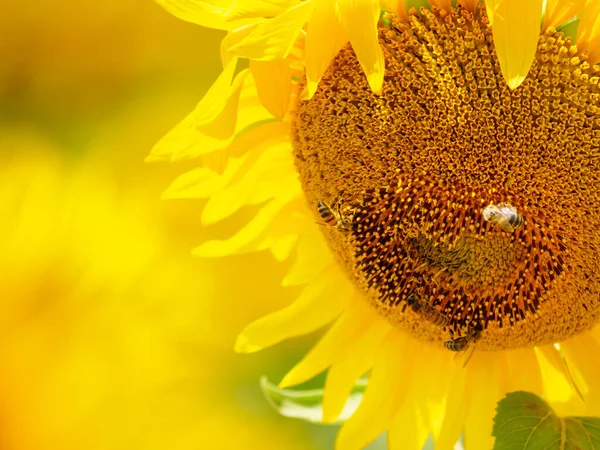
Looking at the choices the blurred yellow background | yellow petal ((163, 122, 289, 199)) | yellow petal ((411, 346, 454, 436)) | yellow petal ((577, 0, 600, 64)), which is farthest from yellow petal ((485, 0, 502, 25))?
the blurred yellow background

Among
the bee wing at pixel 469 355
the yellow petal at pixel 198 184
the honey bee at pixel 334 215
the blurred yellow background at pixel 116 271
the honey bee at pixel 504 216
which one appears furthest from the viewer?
the blurred yellow background at pixel 116 271

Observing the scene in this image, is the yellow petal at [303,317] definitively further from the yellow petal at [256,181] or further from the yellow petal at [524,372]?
the yellow petal at [524,372]

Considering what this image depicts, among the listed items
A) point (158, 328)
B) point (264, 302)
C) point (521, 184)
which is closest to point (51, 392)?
point (158, 328)

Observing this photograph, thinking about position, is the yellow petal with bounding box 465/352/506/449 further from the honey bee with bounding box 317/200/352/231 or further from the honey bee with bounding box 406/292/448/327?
the honey bee with bounding box 317/200/352/231

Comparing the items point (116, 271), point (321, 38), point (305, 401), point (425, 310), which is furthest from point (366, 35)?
point (116, 271)

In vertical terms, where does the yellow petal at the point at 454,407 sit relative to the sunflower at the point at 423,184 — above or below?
below

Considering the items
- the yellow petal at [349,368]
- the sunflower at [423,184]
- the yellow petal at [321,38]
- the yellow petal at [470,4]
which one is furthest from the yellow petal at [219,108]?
the yellow petal at [349,368]
